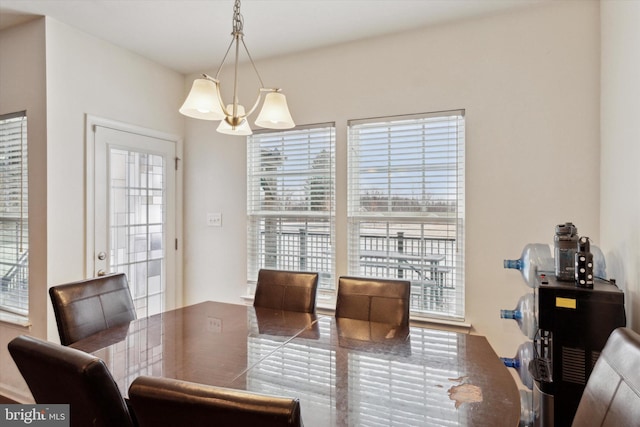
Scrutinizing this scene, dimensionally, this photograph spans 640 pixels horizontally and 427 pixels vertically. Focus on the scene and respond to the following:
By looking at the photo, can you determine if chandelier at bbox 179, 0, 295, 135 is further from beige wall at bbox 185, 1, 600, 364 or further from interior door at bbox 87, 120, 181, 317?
interior door at bbox 87, 120, 181, 317

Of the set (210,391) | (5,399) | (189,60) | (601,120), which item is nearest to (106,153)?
(189,60)

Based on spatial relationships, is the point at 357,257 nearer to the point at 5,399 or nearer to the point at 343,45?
the point at 343,45

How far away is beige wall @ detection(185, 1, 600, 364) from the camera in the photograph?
7.24ft

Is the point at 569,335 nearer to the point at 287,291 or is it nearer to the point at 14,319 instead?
the point at 287,291

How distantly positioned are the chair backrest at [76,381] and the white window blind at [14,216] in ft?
6.51

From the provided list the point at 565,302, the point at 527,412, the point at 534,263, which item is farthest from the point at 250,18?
the point at 527,412

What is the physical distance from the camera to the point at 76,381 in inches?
38.2

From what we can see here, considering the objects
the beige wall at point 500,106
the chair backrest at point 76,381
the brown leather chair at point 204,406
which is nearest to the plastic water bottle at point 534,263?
the beige wall at point 500,106

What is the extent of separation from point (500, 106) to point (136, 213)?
3.02 meters

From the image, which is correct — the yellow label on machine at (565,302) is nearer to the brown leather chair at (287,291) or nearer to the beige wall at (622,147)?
the beige wall at (622,147)

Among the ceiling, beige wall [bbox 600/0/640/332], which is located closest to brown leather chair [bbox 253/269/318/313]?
beige wall [bbox 600/0/640/332]

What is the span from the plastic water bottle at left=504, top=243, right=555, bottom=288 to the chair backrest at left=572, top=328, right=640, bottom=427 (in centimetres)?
95

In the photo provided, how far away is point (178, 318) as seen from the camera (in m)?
2.06

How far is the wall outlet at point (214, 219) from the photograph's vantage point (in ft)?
11.0
